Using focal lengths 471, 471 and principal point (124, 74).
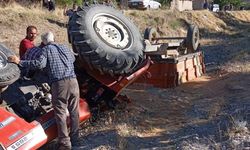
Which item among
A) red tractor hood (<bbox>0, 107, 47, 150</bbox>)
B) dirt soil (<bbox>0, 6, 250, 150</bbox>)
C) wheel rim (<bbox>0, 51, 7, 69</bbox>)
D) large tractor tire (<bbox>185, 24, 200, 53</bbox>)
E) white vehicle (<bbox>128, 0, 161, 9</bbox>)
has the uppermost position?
white vehicle (<bbox>128, 0, 161, 9</bbox>)

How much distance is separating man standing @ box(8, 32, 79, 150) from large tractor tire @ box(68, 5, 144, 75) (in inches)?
19.3

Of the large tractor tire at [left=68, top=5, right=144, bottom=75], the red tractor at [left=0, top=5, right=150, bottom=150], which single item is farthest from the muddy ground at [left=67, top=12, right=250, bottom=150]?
the large tractor tire at [left=68, top=5, right=144, bottom=75]

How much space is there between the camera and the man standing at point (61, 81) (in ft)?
18.9

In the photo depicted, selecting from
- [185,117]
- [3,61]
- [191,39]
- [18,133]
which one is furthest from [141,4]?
[18,133]

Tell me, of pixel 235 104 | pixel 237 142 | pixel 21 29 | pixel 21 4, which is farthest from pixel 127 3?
pixel 237 142

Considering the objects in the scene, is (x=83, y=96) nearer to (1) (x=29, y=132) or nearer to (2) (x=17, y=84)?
(2) (x=17, y=84)

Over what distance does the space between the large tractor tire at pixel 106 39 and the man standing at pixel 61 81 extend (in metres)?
0.49

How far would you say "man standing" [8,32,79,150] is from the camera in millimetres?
5762

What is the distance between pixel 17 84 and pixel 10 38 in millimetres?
11551

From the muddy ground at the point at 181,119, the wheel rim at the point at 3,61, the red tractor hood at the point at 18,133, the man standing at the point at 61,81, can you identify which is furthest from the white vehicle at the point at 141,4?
the red tractor hood at the point at 18,133

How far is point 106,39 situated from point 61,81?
1.30 m

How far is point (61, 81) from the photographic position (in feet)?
19.1

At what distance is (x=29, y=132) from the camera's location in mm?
5406

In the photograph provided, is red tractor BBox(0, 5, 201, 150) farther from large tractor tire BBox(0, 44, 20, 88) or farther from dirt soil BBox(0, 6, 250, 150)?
dirt soil BBox(0, 6, 250, 150)
